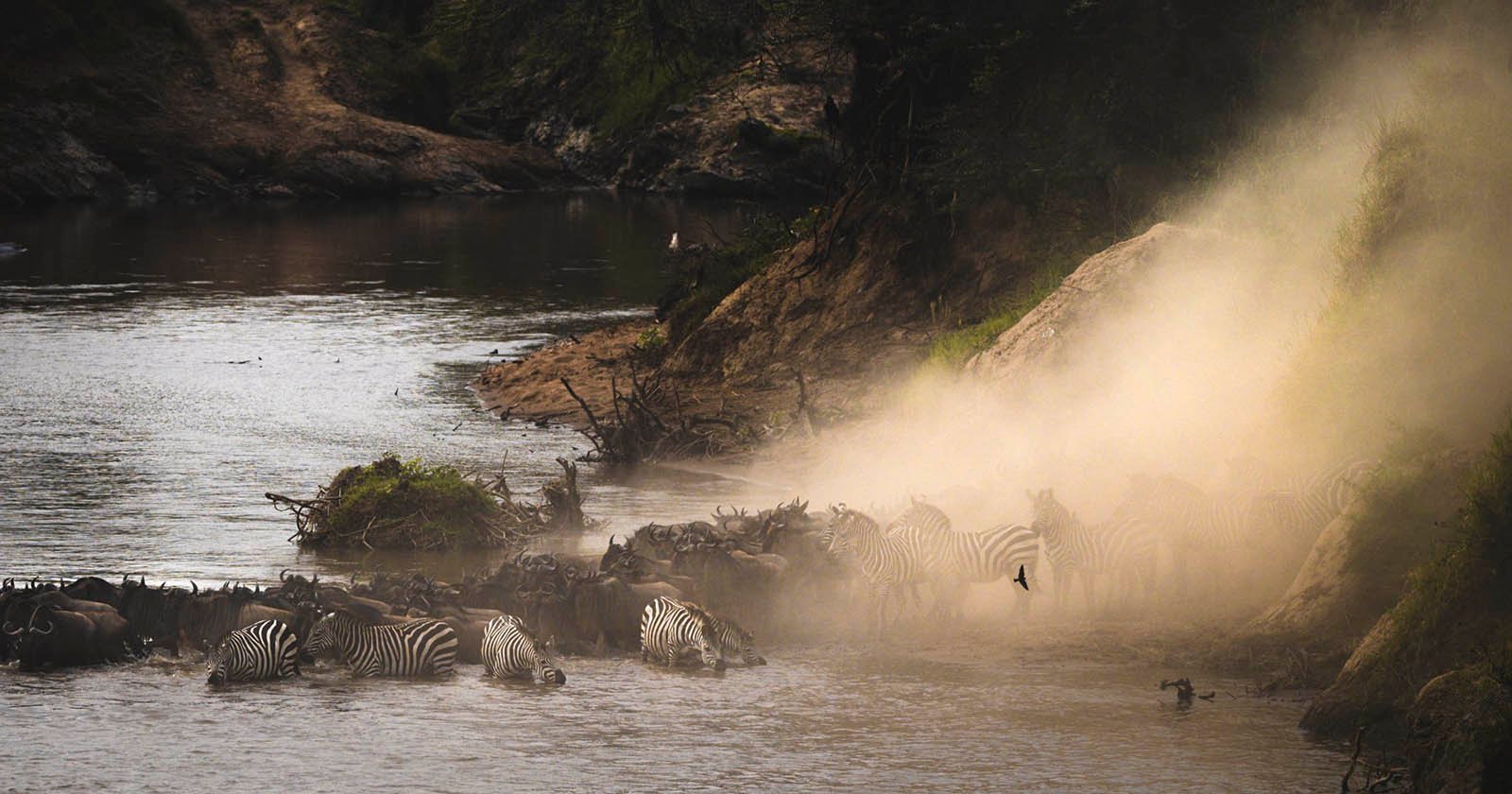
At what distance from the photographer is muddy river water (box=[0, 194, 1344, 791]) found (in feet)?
45.4

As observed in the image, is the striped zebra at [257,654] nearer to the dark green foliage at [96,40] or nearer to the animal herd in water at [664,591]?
the animal herd in water at [664,591]

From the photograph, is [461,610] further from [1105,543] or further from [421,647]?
[1105,543]

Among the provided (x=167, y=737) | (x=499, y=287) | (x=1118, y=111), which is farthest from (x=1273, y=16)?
(x=499, y=287)

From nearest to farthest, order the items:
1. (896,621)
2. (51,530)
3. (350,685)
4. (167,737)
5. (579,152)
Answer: (167,737), (350,685), (896,621), (51,530), (579,152)

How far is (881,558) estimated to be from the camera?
17859mm

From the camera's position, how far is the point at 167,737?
14.7 m

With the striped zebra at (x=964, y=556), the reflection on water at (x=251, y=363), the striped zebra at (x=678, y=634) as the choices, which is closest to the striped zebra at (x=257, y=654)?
the striped zebra at (x=678, y=634)

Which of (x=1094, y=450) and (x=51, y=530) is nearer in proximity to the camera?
(x=1094, y=450)

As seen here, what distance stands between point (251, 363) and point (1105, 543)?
76.1 ft

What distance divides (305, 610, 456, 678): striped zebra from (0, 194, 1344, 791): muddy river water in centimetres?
25

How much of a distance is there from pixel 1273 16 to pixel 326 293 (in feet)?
90.0

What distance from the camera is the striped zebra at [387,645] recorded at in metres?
16.3

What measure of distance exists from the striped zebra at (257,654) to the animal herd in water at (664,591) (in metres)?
0.02

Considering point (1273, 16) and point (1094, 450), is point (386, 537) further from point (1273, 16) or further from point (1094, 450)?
point (1273, 16)
